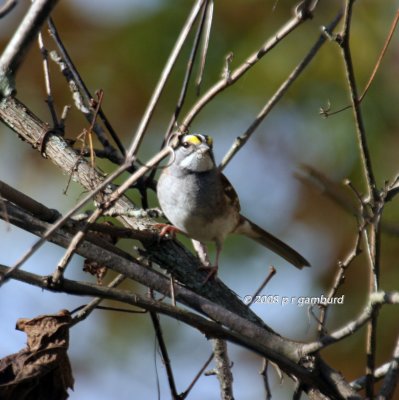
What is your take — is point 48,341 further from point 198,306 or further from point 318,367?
point 318,367

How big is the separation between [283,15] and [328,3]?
2.59ft

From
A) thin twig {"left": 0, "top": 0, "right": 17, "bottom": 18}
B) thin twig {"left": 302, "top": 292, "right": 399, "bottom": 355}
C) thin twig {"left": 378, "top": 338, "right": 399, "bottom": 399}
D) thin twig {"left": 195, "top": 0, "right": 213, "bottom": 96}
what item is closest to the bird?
thin twig {"left": 195, "top": 0, "right": 213, "bottom": 96}

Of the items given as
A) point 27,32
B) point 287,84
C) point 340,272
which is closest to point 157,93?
point 287,84

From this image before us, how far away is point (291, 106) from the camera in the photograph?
238 inches

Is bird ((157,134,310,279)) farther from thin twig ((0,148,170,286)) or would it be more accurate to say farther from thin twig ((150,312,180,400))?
thin twig ((0,148,170,286))

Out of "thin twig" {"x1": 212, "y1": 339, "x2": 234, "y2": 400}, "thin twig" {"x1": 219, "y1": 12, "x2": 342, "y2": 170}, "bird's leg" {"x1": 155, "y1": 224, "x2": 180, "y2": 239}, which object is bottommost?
"thin twig" {"x1": 212, "y1": 339, "x2": 234, "y2": 400}

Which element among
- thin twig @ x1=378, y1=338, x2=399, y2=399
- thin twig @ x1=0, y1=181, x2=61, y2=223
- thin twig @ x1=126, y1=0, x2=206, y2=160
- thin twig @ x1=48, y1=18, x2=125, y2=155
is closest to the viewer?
thin twig @ x1=126, y1=0, x2=206, y2=160

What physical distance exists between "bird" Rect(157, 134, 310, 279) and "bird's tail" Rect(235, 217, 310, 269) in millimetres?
136

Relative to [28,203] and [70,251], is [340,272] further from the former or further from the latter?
[28,203]

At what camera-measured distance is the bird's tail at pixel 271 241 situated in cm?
446

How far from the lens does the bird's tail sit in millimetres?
4461

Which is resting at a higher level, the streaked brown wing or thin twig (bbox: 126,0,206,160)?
the streaked brown wing

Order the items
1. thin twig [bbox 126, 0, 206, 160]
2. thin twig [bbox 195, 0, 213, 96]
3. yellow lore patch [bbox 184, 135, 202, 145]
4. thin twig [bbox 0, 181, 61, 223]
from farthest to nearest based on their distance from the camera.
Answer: yellow lore patch [bbox 184, 135, 202, 145] → thin twig [bbox 195, 0, 213, 96] → thin twig [bbox 0, 181, 61, 223] → thin twig [bbox 126, 0, 206, 160]

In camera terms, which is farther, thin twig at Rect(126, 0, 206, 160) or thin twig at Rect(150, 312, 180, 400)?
thin twig at Rect(150, 312, 180, 400)
